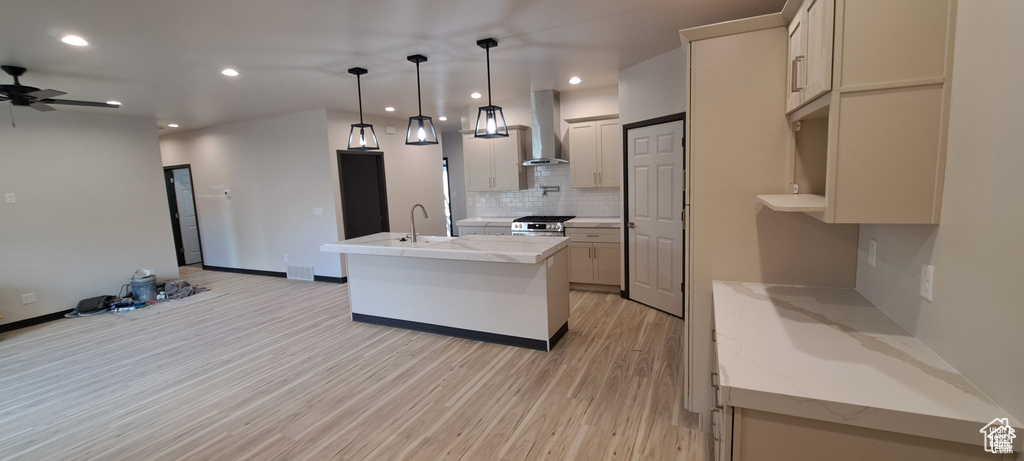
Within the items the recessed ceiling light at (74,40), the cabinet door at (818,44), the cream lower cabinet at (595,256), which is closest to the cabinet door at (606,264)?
the cream lower cabinet at (595,256)

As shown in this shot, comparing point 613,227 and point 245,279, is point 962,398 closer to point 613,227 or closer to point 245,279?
point 613,227

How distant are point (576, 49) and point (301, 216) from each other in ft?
16.1

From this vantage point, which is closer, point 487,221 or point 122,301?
point 122,301

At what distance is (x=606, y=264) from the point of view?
5.09 metres

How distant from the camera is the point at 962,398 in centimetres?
107

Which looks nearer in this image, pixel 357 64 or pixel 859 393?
pixel 859 393

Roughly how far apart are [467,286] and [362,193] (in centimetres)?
373

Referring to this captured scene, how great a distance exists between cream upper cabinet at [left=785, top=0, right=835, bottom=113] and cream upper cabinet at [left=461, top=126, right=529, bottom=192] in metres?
3.95

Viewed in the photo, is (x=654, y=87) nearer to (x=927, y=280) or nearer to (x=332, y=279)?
(x=927, y=280)

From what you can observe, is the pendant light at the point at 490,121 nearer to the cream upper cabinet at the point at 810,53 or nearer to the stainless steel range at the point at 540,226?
the stainless steel range at the point at 540,226

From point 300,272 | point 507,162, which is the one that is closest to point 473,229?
point 507,162

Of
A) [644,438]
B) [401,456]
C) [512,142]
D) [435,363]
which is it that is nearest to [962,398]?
[644,438]

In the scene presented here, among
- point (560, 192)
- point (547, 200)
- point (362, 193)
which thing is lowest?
point (547, 200)

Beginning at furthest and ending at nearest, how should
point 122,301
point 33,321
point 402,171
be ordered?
point 402,171
point 122,301
point 33,321
